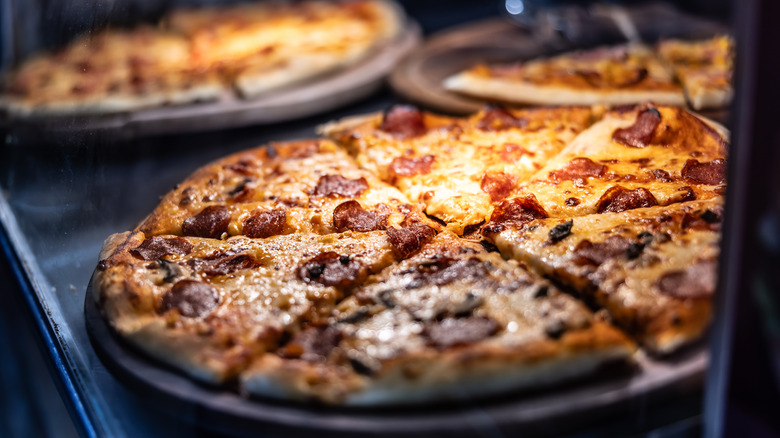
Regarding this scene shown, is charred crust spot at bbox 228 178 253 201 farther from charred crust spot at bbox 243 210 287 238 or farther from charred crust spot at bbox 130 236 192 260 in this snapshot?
charred crust spot at bbox 130 236 192 260

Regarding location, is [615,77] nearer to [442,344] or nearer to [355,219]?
[355,219]

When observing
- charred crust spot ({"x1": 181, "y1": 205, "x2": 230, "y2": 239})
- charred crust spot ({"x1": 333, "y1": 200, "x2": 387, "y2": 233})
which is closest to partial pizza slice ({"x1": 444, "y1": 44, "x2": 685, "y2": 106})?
charred crust spot ({"x1": 333, "y1": 200, "x2": 387, "y2": 233})

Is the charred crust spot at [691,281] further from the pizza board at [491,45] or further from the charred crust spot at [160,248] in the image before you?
the pizza board at [491,45]

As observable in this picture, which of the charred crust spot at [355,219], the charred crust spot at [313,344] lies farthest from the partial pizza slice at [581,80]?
the charred crust spot at [313,344]

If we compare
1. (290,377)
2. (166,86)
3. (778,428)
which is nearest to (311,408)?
(290,377)

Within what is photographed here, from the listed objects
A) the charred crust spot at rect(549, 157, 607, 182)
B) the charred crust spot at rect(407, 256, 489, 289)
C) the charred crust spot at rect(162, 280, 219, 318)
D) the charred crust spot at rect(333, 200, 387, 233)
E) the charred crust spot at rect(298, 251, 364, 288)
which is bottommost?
the charred crust spot at rect(162, 280, 219, 318)

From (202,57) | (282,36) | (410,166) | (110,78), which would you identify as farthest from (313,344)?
(282,36)
